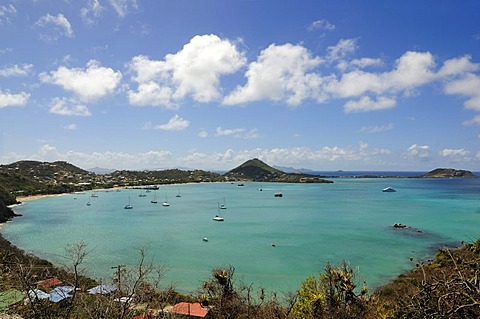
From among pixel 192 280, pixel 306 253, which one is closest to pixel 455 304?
pixel 192 280

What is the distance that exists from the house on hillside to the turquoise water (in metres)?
6.36

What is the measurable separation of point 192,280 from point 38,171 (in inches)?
5239

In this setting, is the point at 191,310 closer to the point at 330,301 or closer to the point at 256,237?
the point at 330,301

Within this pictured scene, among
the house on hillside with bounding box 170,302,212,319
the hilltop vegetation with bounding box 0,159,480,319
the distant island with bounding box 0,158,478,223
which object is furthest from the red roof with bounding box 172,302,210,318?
the distant island with bounding box 0,158,478,223

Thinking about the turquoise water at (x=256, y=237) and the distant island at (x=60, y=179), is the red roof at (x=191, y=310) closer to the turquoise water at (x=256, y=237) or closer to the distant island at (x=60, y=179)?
the turquoise water at (x=256, y=237)

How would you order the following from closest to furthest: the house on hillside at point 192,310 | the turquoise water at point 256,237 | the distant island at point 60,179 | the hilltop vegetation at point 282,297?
the hilltop vegetation at point 282,297 < the house on hillside at point 192,310 < the turquoise water at point 256,237 < the distant island at point 60,179

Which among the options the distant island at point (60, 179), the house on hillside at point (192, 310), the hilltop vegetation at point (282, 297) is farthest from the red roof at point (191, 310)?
the distant island at point (60, 179)

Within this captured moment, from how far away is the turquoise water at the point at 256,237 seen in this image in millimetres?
29969

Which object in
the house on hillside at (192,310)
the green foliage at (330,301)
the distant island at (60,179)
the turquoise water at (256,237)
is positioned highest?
the distant island at (60,179)

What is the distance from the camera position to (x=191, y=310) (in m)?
18.5

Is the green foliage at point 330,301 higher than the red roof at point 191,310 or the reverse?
higher

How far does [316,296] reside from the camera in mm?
16000

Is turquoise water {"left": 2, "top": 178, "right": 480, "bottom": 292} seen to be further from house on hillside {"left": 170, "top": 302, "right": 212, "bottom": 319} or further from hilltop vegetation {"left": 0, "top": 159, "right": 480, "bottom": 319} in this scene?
house on hillside {"left": 170, "top": 302, "right": 212, "bottom": 319}

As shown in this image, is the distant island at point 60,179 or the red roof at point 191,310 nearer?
Result: the red roof at point 191,310
